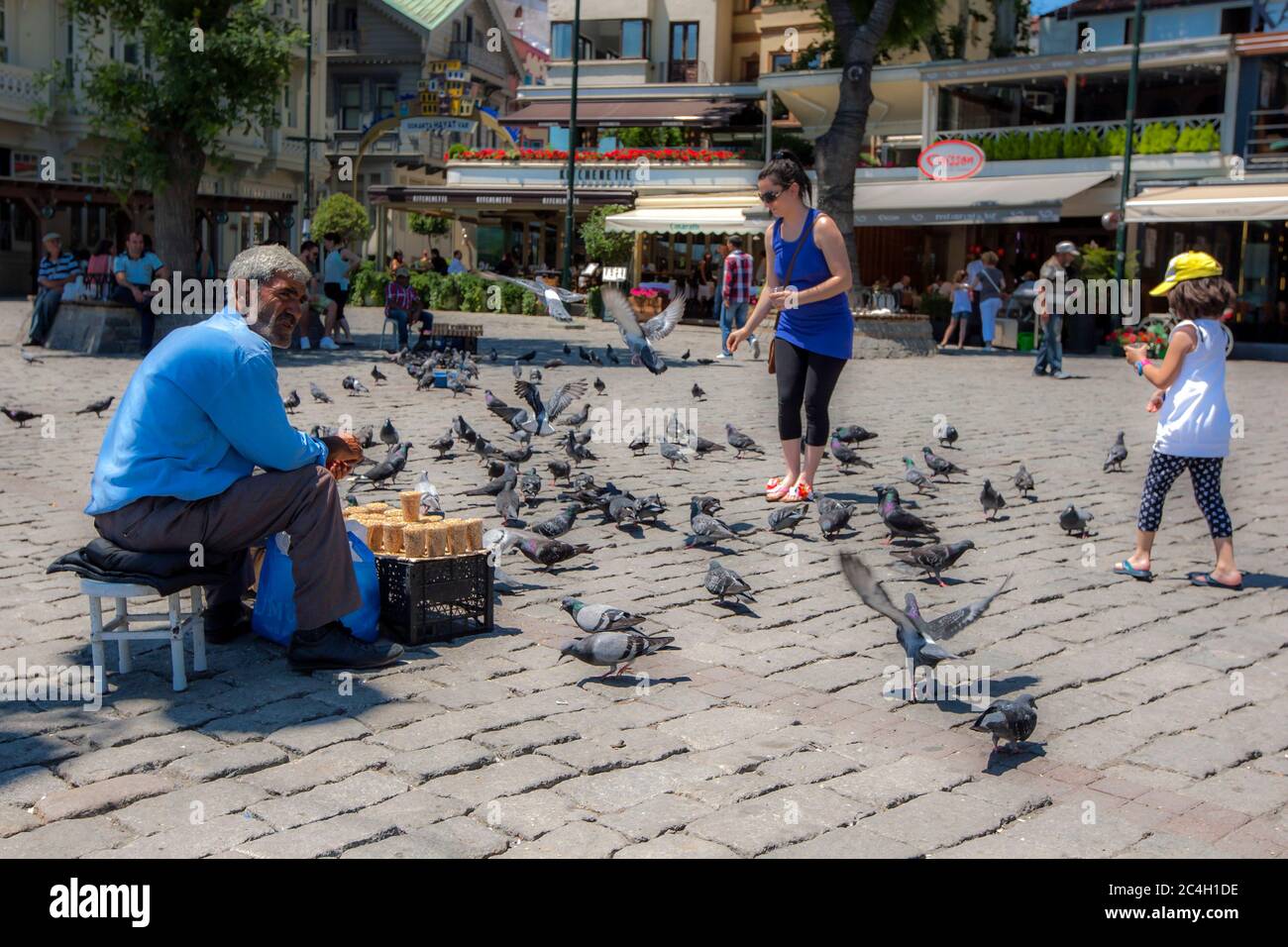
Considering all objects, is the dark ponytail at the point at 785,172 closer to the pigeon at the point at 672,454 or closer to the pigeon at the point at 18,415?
the pigeon at the point at 672,454

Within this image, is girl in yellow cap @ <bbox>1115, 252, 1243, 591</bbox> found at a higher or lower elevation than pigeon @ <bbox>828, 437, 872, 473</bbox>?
higher

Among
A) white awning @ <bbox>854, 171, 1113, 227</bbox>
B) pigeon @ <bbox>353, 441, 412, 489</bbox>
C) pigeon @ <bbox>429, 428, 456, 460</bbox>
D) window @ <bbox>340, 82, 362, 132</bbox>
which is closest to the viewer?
pigeon @ <bbox>353, 441, 412, 489</bbox>

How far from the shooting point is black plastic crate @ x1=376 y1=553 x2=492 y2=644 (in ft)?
17.7

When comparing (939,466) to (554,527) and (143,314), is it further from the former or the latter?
(143,314)

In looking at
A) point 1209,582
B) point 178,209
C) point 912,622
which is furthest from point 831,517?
point 178,209

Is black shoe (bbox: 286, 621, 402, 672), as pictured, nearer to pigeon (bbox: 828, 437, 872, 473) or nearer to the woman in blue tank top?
the woman in blue tank top

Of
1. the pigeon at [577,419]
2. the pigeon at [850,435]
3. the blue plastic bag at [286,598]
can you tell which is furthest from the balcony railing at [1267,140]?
→ the blue plastic bag at [286,598]

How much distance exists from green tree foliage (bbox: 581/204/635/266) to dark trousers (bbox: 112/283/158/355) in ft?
56.0

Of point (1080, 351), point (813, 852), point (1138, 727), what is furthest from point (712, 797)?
point (1080, 351)

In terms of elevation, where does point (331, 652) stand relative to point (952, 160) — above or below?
below

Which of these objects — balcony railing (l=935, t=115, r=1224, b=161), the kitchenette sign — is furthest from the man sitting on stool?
the kitchenette sign

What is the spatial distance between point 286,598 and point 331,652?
37 centimetres

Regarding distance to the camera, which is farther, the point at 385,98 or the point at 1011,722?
the point at 385,98

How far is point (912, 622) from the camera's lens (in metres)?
5.11
